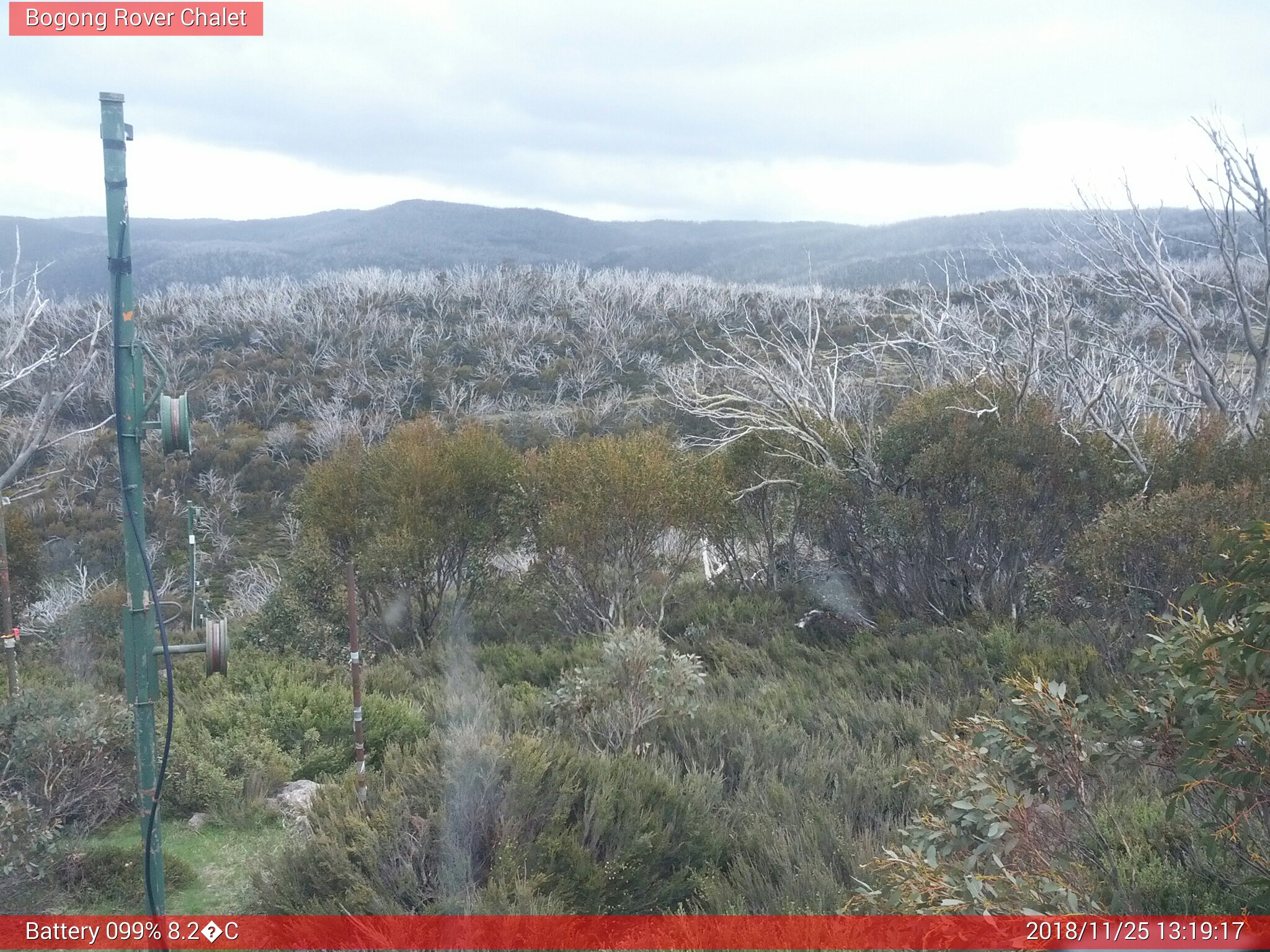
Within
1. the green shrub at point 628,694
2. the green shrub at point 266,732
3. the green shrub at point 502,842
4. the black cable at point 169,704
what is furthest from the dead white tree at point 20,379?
the green shrub at point 628,694

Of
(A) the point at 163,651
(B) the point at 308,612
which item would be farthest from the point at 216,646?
(B) the point at 308,612

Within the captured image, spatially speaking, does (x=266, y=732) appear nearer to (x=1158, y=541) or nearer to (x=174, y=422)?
(x=174, y=422)

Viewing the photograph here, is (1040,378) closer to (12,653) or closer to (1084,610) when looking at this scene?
(1084,610)

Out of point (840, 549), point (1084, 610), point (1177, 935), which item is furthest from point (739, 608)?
point (1177, 935)

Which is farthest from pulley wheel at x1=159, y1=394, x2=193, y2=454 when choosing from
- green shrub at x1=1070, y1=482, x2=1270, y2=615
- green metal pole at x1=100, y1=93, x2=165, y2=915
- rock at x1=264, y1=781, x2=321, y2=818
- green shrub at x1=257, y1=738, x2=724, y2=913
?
green shrub at x1=1070, y1=482, x2=1270, y2=615

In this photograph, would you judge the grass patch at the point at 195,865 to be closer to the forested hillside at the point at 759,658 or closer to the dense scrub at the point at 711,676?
the forested hillside at the point at 759,658

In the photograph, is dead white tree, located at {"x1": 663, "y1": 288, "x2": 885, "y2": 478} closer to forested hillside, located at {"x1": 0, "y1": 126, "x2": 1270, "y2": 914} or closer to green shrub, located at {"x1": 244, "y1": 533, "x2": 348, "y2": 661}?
forested hillside, located at {"x1": 0, "y1": 126, "x2": 1270, "y2": 914}

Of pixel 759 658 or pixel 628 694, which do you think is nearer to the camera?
pixel 628 694
